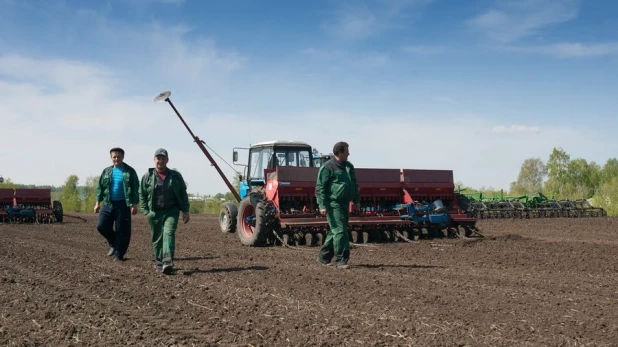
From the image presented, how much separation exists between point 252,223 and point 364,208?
243 cm

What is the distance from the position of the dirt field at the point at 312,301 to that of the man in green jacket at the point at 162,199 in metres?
0.51

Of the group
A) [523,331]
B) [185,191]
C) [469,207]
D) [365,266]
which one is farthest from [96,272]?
[469,207]

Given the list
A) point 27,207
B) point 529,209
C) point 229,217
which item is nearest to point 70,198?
point 27,207

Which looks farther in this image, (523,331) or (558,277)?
(558,277)

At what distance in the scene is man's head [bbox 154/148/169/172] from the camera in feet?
26.7

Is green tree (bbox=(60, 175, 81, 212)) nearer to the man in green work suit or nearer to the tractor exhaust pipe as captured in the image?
the tractor exhaust pipe

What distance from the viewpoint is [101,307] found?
5.59m

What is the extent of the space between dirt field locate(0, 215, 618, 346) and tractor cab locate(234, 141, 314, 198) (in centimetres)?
510

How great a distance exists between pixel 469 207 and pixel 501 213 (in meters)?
16.0

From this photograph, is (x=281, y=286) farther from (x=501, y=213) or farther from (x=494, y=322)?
(x=501, y=213)

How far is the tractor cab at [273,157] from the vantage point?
575 inches

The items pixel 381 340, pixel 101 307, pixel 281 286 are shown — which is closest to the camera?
pixel 381 340

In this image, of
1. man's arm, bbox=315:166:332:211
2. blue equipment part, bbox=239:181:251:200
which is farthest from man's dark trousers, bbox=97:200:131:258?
blue equipment part, bbox=239:181:251:200

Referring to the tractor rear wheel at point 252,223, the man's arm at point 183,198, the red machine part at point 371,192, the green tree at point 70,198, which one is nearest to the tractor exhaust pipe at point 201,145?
the tractor rear wheel at point 252,223
